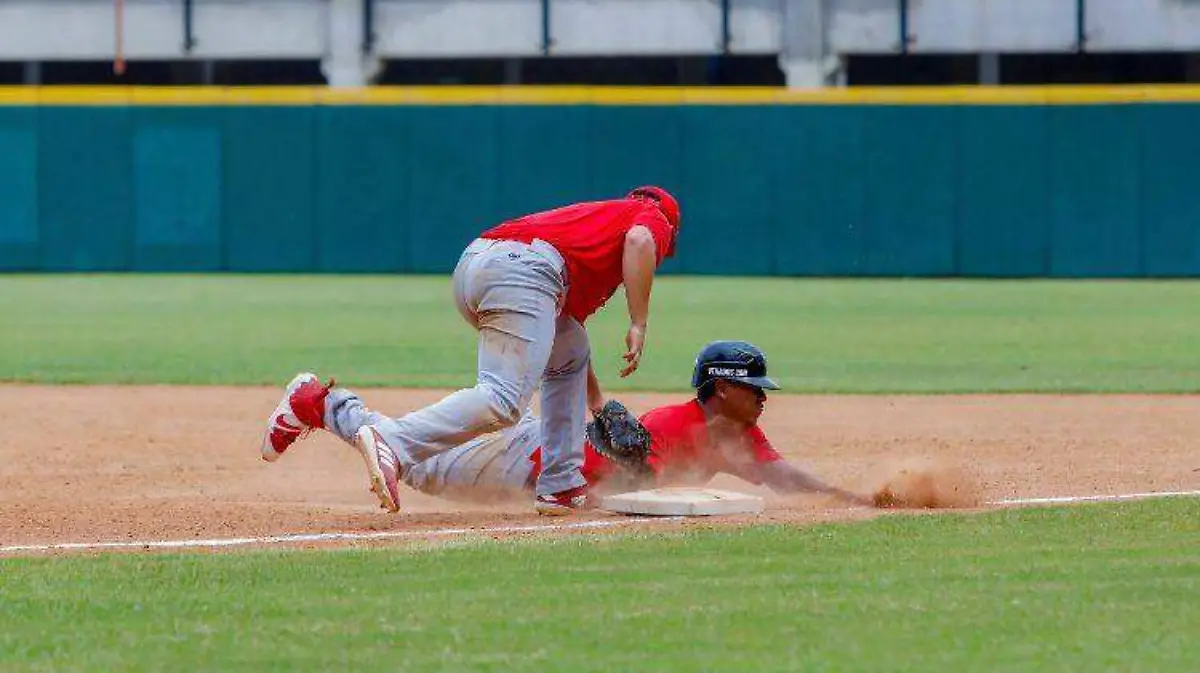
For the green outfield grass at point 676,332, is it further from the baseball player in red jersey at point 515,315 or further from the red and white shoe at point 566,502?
the baseball player in red jersey at point 515,315

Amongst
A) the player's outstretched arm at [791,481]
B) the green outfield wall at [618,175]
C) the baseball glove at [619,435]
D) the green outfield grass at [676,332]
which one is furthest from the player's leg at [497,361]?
the green outfield wall at [618,175]

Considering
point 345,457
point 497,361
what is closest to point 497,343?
point 497,361

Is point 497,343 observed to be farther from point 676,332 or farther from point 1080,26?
point 1080,26

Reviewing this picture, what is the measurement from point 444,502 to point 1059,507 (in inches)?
85.8

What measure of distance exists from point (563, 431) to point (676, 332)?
10017mm

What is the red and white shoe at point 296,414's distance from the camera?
716 centimetres

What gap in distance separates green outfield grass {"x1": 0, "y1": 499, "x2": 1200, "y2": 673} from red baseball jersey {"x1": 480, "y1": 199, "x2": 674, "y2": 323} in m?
0.95

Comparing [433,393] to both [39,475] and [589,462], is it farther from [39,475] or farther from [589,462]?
[589,462]

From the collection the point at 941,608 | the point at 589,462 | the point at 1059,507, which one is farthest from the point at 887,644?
the point at 589,462

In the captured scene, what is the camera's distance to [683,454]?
7.82 metres

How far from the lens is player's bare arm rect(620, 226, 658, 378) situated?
6820 mm

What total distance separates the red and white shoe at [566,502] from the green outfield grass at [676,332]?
5525mm

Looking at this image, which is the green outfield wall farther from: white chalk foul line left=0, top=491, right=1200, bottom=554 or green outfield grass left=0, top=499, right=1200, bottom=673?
green outfield grass left=0, top=499, right=1200, bottom=673

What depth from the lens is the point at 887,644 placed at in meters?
4.75
